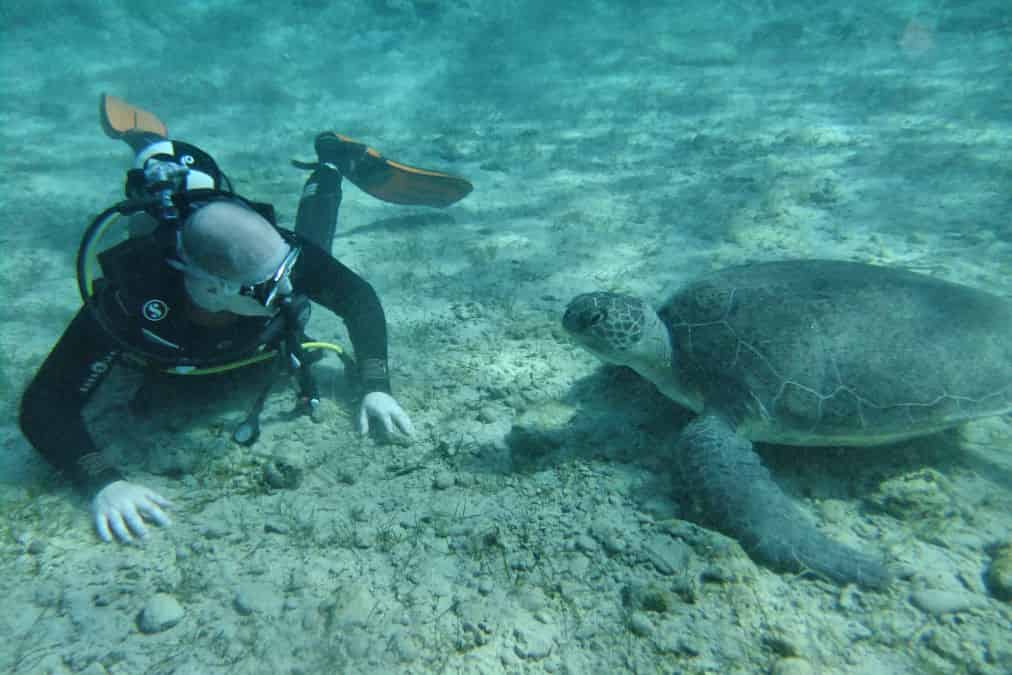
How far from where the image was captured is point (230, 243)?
214 cm

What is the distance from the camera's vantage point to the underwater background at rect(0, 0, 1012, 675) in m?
2.00

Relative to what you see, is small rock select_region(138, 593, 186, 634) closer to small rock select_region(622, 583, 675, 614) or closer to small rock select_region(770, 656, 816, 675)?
small rock select_region(622, 583, 675, 614)

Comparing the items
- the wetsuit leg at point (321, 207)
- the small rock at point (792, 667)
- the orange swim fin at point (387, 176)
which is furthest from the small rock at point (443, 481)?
the orange swim fin at point (387, 176)

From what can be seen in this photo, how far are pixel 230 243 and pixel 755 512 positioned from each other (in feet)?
8.31

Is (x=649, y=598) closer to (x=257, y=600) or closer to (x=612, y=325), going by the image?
(x=612, y=325)

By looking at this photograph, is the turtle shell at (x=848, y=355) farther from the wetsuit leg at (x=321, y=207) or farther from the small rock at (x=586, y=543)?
the wetsuit leg at (x=321, y=207)

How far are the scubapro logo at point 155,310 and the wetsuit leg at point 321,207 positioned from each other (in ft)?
8.13

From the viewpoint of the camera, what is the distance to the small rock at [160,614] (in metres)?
2.04

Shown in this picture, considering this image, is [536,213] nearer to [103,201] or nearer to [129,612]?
[129,612]

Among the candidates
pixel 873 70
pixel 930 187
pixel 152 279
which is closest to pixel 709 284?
pixel 152 279

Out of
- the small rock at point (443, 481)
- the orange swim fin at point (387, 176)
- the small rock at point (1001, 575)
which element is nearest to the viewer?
the small rock at point (1001, 575)

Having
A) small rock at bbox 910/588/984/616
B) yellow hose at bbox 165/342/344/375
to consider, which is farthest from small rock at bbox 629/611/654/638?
yellow hose at bbox 165/342/344/375

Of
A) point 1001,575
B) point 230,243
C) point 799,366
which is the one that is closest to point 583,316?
point 799,366

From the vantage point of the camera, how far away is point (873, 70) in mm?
10875
